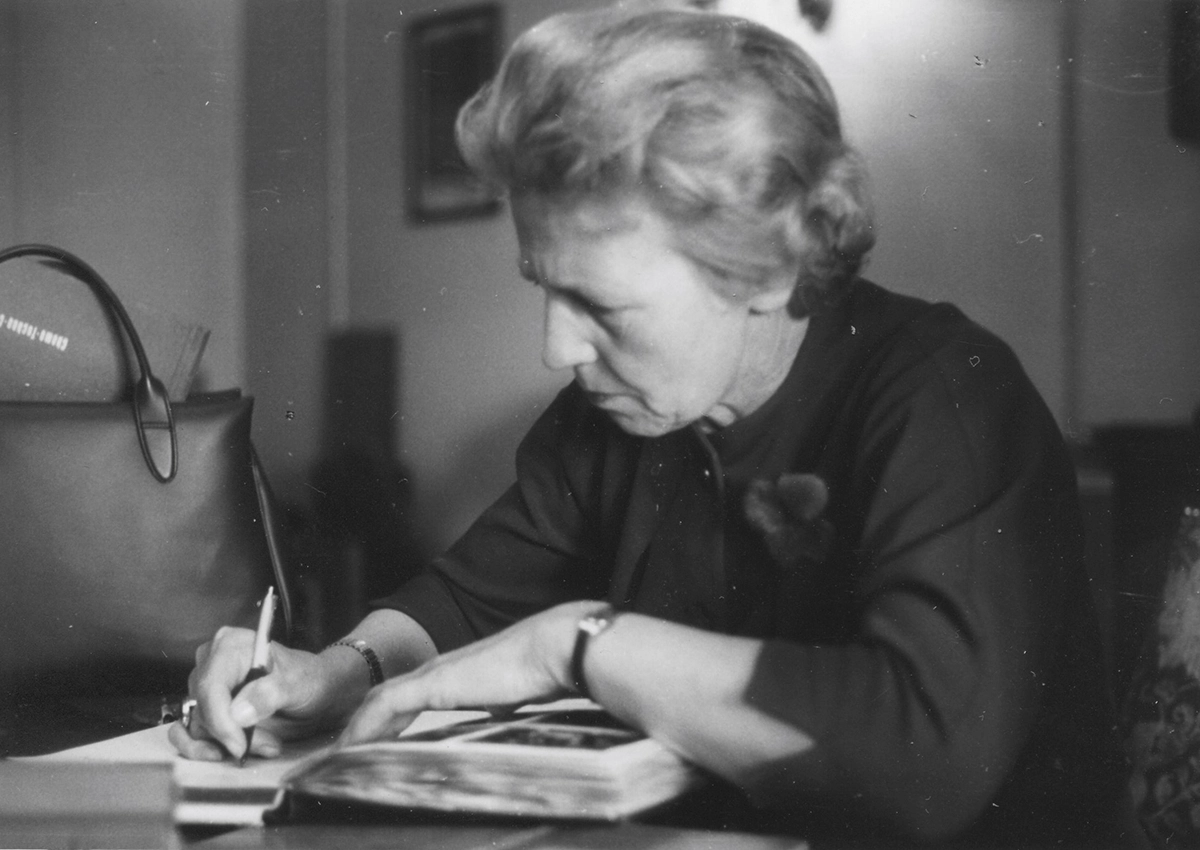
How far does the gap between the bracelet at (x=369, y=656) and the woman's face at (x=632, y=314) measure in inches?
10.4

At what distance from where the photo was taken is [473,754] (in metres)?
0.54

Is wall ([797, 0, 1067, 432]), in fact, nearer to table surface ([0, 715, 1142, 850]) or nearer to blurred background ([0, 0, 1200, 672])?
blurred background ([0, 0, 1200, 672])

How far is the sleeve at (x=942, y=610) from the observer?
25.5 inches

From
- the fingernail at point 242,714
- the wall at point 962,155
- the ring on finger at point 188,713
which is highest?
the wall at point 962,155

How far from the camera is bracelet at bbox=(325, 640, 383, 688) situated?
91 cm

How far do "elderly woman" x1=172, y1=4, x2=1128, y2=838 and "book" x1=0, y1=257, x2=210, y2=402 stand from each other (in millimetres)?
419

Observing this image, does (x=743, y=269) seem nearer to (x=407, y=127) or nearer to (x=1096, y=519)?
(x=1096, y=519)

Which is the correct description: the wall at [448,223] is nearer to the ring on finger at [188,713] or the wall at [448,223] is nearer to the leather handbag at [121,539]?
the leather handbag at [121,539]

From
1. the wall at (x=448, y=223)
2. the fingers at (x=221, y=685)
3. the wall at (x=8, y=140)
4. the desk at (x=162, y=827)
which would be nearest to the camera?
the desk at (x=162, y=827)

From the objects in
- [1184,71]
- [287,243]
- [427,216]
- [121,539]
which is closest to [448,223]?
[427,216]

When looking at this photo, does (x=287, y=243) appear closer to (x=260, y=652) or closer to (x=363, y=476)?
(x=363, y=476)

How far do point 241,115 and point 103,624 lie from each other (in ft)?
1.79

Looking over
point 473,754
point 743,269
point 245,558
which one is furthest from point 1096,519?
point 245,558

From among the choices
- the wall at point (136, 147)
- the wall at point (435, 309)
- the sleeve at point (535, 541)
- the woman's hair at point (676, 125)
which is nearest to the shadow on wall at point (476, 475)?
the wall at point (435, 309)
